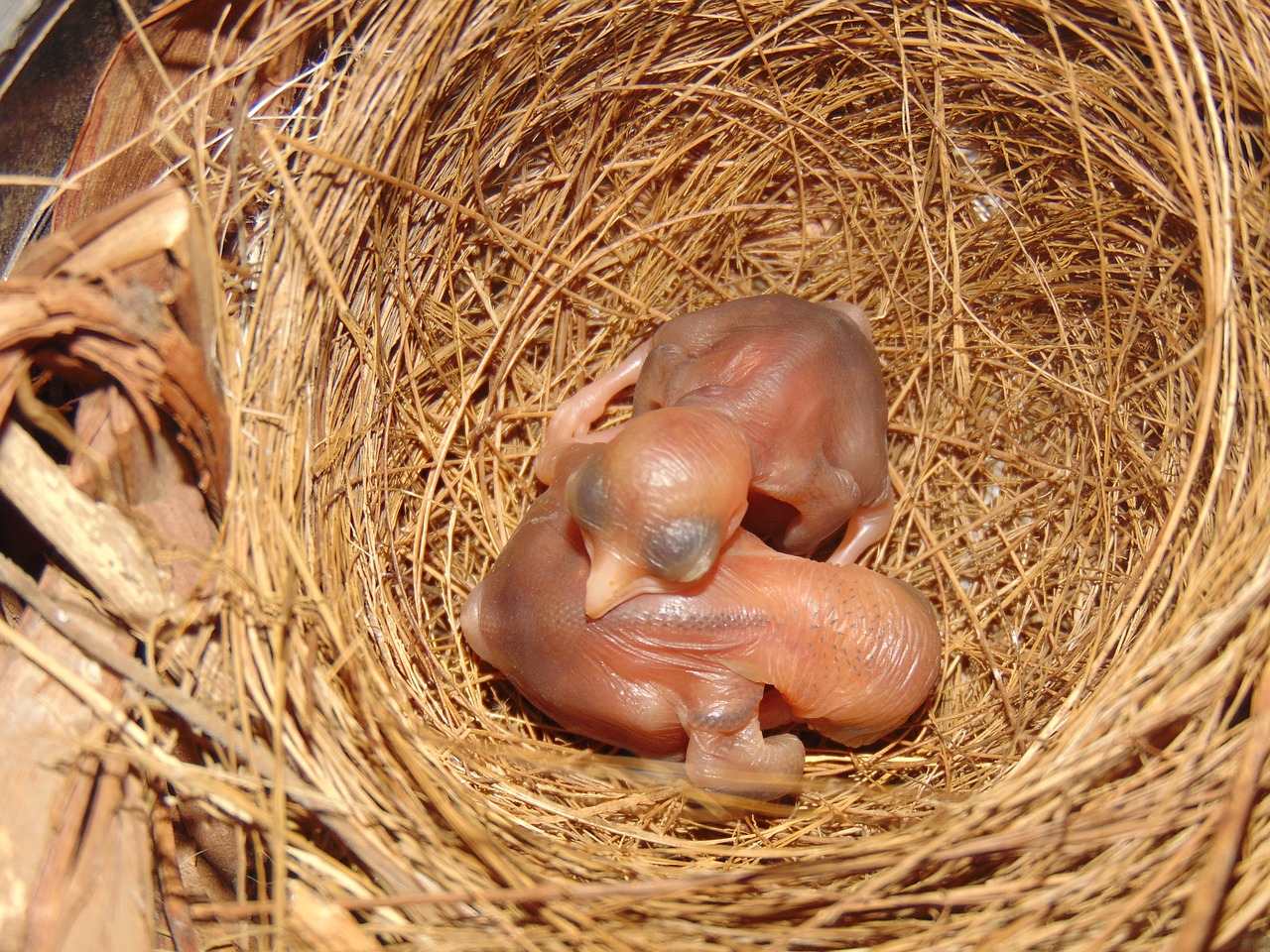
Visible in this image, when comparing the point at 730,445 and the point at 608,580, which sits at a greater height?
the point at 730,445

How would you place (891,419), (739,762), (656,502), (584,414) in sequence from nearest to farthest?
(656,502), (739,762), (584,414), (891,419)

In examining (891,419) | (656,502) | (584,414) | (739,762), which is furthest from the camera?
(891,419)

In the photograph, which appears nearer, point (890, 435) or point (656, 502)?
point (656, 502)

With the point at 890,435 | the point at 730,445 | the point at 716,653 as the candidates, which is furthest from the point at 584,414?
the point at 890,435

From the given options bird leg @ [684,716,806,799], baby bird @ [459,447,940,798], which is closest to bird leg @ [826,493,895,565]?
baby bird @ [459,447,940,798]

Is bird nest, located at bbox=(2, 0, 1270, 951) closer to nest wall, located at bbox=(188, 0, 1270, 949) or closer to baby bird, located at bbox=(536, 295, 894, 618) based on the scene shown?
nest wall, located at bbox=(188, 0, 1270, 949)

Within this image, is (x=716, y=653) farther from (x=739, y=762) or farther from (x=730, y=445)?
(x=730, y=445)

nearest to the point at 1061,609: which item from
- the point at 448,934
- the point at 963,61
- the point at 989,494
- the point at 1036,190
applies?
the point at 989,494
